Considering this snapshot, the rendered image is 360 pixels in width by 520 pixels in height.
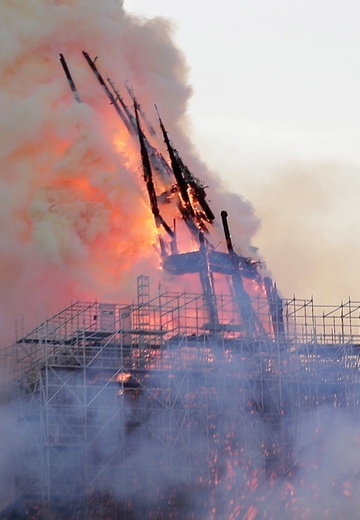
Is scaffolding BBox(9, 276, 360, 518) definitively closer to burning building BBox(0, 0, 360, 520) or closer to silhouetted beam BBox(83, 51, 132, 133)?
burning building BBox(0, 0, 360, 520)

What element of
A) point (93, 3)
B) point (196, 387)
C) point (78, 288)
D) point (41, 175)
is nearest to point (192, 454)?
point (196, 387)

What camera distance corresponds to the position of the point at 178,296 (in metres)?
92.5

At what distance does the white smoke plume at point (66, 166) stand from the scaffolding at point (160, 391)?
2521 mm

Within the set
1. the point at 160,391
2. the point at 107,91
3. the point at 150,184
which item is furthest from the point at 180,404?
the point at 107,91

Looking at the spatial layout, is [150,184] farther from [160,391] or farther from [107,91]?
[160,391]

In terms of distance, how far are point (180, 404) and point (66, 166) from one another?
1579 centimetres

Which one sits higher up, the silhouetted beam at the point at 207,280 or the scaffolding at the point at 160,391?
the silhouetted beam at the point at 207,280

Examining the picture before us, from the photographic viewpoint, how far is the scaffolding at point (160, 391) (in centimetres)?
8875

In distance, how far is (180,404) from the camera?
91.5m

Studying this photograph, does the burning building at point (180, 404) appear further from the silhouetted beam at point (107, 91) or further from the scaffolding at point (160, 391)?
the silhouetted beam at point (107, 91)

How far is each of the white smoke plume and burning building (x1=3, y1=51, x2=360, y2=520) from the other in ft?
7.31

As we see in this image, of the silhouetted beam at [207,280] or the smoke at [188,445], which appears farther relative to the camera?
the silhouetted beam at [207,280]

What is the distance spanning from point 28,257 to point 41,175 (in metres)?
4.87

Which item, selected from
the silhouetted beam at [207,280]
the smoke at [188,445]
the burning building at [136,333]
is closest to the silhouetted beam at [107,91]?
the burning building at [136,333]
